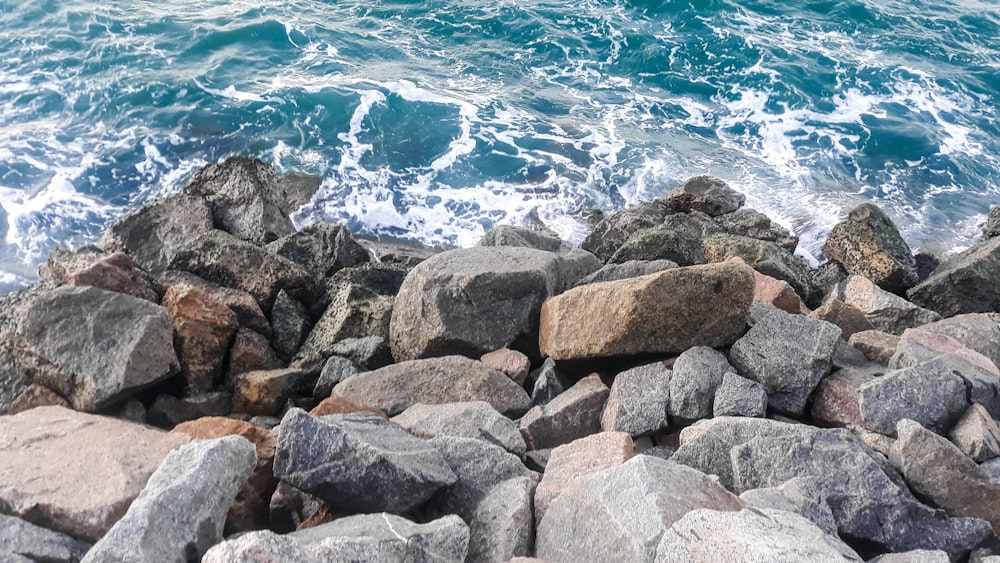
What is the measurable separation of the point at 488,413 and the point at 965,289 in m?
5.51

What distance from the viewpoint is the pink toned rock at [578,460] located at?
9.95 ft

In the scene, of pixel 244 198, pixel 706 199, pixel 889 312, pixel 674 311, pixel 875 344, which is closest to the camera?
pixel 674 311

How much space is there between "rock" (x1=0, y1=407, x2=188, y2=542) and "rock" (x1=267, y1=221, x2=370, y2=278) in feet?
10.0

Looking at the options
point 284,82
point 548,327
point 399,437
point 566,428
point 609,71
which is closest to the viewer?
point 399,437

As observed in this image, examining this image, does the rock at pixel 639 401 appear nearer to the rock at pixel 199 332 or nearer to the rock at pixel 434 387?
the rock at pixel 434 387

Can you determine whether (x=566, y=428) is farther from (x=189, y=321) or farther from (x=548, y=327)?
(x=189, y=321)

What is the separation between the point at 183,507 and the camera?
2535 mm

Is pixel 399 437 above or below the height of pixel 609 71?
above

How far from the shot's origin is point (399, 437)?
3.34 metres

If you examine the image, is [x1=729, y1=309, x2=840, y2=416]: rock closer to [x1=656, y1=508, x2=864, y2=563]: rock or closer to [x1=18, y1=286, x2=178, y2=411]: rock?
[x1=656, y1=508, x2=864, y2=563]: rock

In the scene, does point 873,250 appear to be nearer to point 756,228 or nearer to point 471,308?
point 756,228

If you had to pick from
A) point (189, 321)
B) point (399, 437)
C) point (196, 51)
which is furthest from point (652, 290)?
point (196, 51)

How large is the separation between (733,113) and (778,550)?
1192cm

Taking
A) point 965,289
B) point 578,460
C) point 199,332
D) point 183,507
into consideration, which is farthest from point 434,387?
point 965,289
